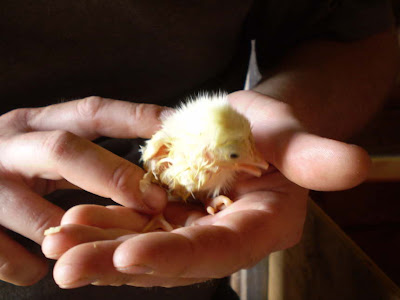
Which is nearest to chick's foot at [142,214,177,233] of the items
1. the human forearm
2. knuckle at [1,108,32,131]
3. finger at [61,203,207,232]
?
finger at [61,203,207,232]

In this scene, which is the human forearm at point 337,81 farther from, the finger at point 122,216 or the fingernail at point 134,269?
the fingernail at point 134,269

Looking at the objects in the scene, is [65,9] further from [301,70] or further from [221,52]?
[301,70]

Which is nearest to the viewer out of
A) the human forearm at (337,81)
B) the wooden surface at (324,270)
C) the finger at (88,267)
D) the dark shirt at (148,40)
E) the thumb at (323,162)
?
the finger at (88,267)

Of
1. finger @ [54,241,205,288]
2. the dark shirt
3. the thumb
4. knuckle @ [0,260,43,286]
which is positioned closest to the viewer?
finger @ [54,241,205,288]

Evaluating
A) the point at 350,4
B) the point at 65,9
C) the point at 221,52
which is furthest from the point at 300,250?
the point at 65,9

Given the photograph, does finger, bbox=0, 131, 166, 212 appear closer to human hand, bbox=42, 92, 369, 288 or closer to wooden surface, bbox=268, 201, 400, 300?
human hand, bbox=42, 92, 369, 288

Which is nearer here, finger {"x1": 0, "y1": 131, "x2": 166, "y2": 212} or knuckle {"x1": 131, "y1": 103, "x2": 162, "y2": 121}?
finger {"x1": 0, "y1": 131, "x2": 166, "y2": 212}

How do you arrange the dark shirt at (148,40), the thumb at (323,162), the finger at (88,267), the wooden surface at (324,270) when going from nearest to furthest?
1. the finger at (88,267)
2. the thumb at (323,162)
3. the wooden surface at (324,270)
4. the dark shirt at (148,40)

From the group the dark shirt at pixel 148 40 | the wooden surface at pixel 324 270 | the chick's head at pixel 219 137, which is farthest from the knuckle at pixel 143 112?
the wooden surface at pixel 324 270

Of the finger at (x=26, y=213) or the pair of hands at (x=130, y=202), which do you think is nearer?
the pair of hands at (x=130, y=202)
